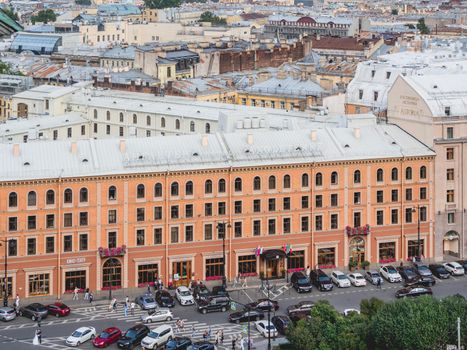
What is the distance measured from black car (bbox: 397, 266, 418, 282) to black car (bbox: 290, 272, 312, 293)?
6805 millimetres

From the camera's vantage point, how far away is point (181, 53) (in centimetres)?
15100

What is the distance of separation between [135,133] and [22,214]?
33.1m

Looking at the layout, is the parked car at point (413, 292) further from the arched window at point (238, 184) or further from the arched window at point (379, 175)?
the arched window at point (238, 184)

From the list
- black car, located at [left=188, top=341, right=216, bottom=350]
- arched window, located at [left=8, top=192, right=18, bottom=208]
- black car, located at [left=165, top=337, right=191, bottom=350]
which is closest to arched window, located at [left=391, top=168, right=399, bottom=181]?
black car, located at [left=165, top=337, right=191, bottom=350]

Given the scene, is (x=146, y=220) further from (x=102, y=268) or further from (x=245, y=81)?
(x=245, y=81)

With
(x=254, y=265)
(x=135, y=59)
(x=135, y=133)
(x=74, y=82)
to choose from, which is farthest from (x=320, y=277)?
(x=135, y=59)

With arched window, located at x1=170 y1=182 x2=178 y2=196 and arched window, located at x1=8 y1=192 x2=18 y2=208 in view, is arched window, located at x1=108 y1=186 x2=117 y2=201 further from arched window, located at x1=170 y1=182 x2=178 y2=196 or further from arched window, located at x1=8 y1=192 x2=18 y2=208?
arched window, located at x1=8 y1=192 x2=18 y2=208

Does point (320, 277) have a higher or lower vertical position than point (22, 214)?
lower

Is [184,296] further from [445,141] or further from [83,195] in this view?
[445,141]

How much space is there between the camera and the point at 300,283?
258 ft

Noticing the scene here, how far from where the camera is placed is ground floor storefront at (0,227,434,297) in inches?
3029

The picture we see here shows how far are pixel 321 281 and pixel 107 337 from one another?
691 inches

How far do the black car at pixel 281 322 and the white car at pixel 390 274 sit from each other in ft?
43.1

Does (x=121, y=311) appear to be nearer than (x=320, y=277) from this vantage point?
Yes
